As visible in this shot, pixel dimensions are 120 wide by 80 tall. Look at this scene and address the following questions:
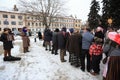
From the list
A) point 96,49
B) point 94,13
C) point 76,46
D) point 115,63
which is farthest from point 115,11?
point 94,13

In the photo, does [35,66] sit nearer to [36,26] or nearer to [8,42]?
[8,42]

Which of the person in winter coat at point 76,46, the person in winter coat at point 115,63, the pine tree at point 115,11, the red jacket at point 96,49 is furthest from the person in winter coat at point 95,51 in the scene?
the pine tree at point 115,11

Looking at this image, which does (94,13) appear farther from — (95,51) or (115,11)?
→ (95,51)

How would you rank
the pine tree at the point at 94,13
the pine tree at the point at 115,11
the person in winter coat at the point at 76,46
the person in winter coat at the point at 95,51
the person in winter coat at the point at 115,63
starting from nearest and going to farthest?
the person in winter coat at the point at 115,63 < the person in winter coat at the point at 95,51 < the person in winter coat at the point at 76,46 < the pine tree at the point at 115,11 < the pine tree at the point at 94,13

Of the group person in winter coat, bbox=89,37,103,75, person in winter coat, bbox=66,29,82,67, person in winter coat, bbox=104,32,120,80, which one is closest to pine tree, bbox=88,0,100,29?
person in winter coat, bbox=66,29,82,67

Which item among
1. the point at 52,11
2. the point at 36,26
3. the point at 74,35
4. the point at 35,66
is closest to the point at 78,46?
the point at 74,35

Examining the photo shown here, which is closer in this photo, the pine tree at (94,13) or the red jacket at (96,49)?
the red jacket at (96,49)

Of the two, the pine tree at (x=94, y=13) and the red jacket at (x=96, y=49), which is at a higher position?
the pine tree at (x=94, y=13)

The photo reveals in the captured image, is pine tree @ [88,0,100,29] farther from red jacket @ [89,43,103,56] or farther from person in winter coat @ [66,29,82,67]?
red jacket @ [89,43,103,56]

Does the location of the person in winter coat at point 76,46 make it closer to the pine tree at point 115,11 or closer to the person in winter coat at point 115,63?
the person in winter coat at point 115,63

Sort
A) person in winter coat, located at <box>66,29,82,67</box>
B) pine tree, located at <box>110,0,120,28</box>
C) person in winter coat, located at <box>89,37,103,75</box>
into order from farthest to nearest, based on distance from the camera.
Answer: pine tree, located at <box>110,0,120,28</box> → person in winter coat, located at <box>66,29,82,67</box> → person in winter coat, located at <box>89,37,103,75</box>

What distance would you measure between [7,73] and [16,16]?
215 feet

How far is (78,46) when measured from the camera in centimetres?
698

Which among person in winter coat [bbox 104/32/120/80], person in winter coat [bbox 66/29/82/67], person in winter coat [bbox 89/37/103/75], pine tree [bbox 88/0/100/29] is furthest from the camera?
pine tree [bbox 88/0/100/29]
